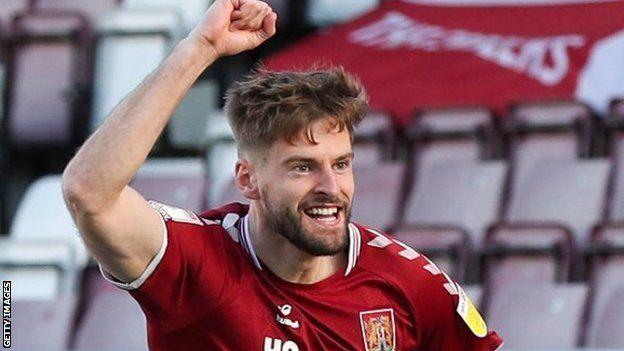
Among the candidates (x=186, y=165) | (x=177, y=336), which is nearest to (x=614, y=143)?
(x=186, y=165)

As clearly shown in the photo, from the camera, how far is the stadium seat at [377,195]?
24.9 feet

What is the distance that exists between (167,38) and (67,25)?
0.53 meters

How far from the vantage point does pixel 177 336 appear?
415 cm

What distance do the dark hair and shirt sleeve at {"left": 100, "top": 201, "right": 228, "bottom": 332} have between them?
0.83ft

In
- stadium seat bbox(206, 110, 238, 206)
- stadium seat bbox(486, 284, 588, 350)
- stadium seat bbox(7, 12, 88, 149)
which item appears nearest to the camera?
stadium seat bbox(486, 284, 588, 350)

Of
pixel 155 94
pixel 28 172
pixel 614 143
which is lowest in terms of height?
pixel 28 172

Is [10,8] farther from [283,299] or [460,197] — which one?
[283,299]

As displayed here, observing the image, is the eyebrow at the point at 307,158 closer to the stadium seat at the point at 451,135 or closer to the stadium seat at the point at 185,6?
the stadium seat at the point at 451,135

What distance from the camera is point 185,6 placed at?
8836 millimetres

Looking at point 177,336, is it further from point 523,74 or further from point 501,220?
point 523,74

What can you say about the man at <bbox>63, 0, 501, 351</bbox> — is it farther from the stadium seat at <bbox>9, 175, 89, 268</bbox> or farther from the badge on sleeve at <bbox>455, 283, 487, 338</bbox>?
the stadium seat at <bbox>9, 175, 89, 268</bbox>

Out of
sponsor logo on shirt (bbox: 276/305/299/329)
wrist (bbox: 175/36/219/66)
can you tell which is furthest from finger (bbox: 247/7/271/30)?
sponsor logo on shirt (bbox: 276/305/299/329)

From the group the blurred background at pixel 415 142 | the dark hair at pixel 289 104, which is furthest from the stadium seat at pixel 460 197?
the dark hair at pixel 289 104

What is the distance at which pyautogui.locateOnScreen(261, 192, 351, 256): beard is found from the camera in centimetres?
416
